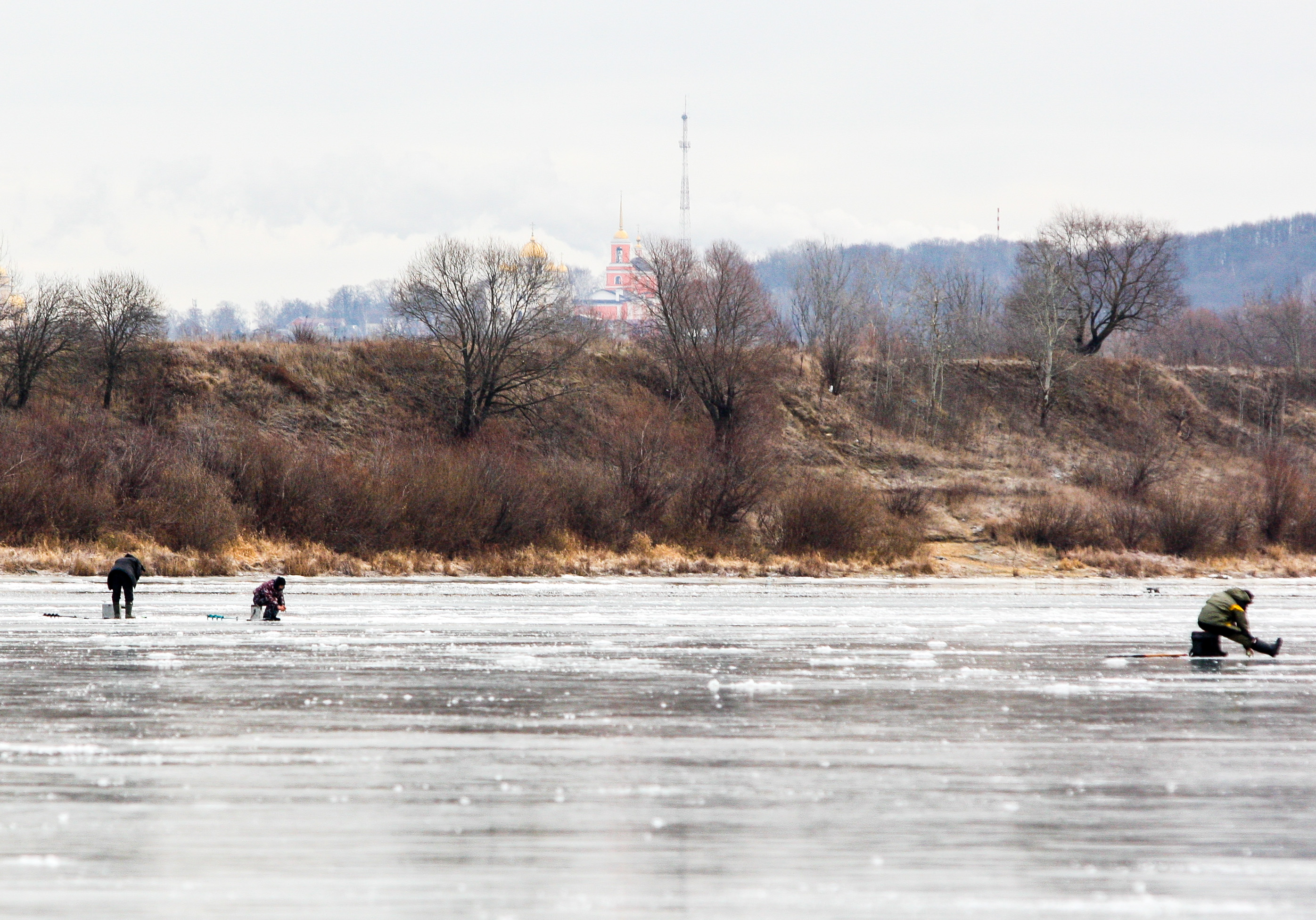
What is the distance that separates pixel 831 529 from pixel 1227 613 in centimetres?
2307

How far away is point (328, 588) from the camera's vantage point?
1080 inches

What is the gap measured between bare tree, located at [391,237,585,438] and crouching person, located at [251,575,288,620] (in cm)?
3182

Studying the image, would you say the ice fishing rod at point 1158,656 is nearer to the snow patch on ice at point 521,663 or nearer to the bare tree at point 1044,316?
the snow patch on ice at point 521,663

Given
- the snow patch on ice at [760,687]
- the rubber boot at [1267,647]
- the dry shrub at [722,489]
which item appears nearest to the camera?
the snow patch on ice at [760,687]

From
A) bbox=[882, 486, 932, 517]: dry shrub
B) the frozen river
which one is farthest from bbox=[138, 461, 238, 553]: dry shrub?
bbox=[882, 486, 932, 517]: dry shrub

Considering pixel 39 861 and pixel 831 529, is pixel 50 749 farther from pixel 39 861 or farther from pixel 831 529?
pixel 831 529

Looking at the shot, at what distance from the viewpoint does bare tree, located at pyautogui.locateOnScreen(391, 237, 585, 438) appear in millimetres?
52125

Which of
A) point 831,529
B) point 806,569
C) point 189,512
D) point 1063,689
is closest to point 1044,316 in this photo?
point 831,529

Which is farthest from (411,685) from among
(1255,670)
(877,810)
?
(1255,670)

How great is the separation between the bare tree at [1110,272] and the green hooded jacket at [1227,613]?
55668 millimetres

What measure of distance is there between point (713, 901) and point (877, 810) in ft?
6.82

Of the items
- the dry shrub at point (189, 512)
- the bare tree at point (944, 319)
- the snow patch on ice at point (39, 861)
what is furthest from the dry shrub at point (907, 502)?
the snow patch on ice at point (39, 861)

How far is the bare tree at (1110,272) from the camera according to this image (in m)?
70.0

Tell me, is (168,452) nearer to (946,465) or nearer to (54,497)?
(54,497)
